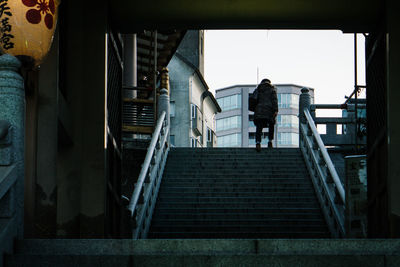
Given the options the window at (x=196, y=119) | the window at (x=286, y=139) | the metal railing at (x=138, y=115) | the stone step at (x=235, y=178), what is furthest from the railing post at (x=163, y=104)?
the window at (x=286, y=139)

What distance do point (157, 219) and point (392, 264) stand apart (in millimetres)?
8644

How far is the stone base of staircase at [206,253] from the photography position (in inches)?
231

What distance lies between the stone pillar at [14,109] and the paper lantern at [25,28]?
0.96 m

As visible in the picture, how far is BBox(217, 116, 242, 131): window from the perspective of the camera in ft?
298

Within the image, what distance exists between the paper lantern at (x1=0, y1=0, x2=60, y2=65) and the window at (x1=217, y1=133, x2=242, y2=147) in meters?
82.7

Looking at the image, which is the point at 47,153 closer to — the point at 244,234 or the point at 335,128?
the point at 244,234

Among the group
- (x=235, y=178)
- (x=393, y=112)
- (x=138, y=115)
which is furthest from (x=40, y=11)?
(x=138, y=115)

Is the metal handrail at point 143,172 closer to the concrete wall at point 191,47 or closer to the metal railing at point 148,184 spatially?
the metal railing at point 148,184

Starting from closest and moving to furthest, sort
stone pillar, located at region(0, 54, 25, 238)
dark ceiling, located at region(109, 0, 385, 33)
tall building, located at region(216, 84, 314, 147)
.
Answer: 1. stone pillar, located at region(0, 54, 25, 238)
2. dark ceiling, located at region(109, 0, 385, 33)
3. tall building, located at region(216, 84, 314, 147)

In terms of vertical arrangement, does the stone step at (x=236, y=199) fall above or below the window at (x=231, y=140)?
below

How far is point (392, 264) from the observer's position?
229 inches

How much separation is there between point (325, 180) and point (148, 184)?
3.35 metres

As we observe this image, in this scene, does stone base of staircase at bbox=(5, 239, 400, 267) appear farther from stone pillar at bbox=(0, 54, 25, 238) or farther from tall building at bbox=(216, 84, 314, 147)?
tall building at bbox=(216, 84, 314, 147)

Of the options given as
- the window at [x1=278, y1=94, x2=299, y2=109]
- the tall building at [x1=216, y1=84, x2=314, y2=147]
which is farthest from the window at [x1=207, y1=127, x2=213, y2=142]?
the window at [x1=278, y1=94, x2=299, y2=109]
